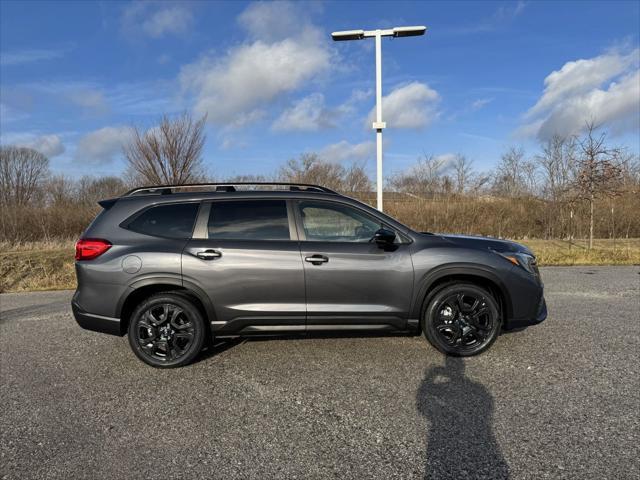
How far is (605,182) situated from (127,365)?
48.7 ft

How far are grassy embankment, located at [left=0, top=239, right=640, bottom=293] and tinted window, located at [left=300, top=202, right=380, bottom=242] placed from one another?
8039 millimetres

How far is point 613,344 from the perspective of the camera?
15.5 feet

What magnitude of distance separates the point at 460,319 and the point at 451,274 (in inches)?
19.4

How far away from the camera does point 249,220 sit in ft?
14.3

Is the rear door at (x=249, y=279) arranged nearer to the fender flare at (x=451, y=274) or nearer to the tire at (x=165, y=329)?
the tire at (x=165, y=329)

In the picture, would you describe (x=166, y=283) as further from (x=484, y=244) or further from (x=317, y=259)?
(x=484, y=244)

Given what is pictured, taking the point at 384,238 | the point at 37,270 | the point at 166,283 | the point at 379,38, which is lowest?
the point at 37,270

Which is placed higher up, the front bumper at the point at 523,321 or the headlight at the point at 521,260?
the headlight at the point at 521,260

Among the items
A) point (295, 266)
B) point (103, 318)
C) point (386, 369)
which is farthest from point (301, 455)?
point (103, 318)

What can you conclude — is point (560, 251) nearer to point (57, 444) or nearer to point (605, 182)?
point (605, 182)

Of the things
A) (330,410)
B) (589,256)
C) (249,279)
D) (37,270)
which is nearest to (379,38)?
(249,279)

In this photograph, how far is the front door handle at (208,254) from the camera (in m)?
4.18

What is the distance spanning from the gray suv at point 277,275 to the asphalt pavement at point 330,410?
1.33 feet

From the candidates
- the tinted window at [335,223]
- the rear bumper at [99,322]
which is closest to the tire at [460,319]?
the tinted window at [335,223]
